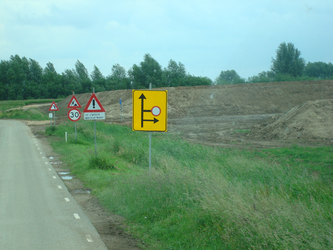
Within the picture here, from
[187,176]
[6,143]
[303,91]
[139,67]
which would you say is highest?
[139,67]

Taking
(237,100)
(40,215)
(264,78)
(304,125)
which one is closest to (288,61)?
(264,78)

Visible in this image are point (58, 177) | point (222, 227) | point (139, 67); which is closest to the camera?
point (222, 227)

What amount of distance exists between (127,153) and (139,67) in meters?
73.7

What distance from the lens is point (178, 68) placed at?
89.8 metres

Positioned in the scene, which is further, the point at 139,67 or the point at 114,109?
the point at 139,67

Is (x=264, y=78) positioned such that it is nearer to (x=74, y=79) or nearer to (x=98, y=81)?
(x=98, y=81)

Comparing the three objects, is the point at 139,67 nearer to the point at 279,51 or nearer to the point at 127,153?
the point at 279,51

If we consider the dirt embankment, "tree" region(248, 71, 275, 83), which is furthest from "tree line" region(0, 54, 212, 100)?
the dirt embankment

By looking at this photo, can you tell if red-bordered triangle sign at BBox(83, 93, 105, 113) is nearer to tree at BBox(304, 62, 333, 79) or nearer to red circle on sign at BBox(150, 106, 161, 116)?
red circle on sign at BBox(150, 106, 161, 116)

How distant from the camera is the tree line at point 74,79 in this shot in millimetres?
86688

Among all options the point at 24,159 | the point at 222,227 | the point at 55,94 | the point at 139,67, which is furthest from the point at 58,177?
the point at 55,94

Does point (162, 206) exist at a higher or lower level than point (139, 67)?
lower

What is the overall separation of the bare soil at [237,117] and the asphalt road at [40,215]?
366mm

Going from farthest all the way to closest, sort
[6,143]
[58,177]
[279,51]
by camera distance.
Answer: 1. [279,51]
2. [6,143]
3. [58,177]
